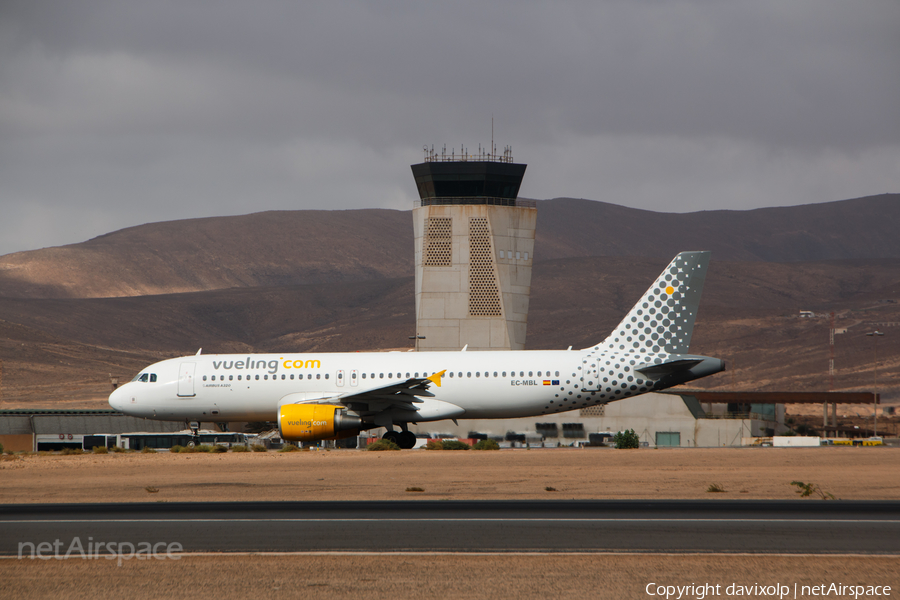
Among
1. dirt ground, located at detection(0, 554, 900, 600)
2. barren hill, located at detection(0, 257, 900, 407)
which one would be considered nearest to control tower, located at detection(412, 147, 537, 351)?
barren hill, located at detection(0, 257, 900, 407)

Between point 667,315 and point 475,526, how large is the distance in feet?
70.0

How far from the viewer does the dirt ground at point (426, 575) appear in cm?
1058

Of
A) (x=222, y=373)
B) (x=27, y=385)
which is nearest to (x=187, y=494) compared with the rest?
(x=222, y=373)

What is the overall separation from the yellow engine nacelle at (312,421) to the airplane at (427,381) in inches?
1.3

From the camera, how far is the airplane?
33.0 meters

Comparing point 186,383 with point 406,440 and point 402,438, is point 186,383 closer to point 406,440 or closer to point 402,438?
point 402,438

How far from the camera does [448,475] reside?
23.5 metres

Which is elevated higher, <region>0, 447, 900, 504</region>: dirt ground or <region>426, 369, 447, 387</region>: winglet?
<region>426, 369, 447, 387</region>: winglet

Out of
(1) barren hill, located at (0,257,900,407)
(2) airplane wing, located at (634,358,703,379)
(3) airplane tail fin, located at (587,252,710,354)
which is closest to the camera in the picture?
(2) airplane wing, located at (634,358,703,379)

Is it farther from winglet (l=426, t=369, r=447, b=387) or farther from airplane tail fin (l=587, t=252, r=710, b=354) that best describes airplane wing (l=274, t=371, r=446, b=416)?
airplane tail fin (l=587, t=252, r=710, b=354)

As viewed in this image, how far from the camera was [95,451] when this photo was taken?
3547 centimetres

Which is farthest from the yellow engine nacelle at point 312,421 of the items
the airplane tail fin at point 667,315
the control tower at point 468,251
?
the control tower at point 468,251

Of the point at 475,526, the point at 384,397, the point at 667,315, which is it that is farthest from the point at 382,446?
the point at 475,526

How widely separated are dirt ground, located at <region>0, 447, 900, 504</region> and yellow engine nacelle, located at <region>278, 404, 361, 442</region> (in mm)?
766
